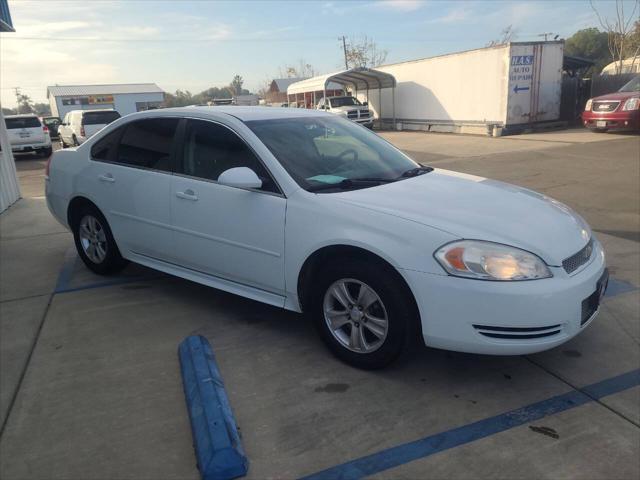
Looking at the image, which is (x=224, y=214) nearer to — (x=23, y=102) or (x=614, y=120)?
(x=614, y=120)

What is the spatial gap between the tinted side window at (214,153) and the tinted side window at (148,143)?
0.73 feet

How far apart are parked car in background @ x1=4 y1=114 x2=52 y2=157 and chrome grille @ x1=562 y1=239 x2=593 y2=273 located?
20.5 metres

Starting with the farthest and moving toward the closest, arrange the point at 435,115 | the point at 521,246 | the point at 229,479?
the point at 435,115
the point at 521,246
the point at 229,479

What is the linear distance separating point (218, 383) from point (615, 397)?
223cm

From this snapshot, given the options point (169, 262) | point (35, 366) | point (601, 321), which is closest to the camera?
point (35, 366)

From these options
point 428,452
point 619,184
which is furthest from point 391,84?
point 428,452

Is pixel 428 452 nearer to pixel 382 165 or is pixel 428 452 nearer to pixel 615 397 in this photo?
pixel 615 397

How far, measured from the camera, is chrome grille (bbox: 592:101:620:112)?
51.5 feet

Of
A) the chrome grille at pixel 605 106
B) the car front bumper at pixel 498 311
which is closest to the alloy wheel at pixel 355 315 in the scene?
the car front bumper at pixel 498 311

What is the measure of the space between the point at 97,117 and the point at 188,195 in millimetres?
18428

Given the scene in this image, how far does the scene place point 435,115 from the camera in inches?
944

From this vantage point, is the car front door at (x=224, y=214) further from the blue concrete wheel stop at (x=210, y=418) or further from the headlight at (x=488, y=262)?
the headlight at (x=488, y=262)

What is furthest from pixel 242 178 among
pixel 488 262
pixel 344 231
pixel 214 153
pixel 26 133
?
pixel 26 133

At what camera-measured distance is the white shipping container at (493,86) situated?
1898 centimetres
